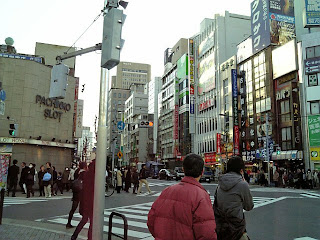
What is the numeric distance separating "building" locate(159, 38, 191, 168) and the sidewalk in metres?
59.3

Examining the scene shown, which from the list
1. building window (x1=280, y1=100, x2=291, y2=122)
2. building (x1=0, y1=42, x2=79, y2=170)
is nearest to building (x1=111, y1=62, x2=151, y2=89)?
building window (x1=280, y1=100, x2=291, y2=122)

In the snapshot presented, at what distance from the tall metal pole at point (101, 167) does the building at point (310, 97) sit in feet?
113

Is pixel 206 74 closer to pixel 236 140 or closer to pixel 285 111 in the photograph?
pixel 236 140

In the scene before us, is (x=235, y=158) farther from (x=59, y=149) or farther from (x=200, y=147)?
(x=200, y=147)

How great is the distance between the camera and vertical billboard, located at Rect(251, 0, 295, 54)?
4369cm

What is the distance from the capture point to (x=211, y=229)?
8.11 feet

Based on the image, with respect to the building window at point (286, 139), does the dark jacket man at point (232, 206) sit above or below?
below

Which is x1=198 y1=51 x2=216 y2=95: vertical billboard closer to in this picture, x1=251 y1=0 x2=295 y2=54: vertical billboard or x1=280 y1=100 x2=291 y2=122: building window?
x1=251 y1=0 x2=295 y2=54: vertical billboard

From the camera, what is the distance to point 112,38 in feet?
16.6

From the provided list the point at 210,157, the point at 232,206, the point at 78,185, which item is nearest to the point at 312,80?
the point at 210,157

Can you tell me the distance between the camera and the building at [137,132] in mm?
95262

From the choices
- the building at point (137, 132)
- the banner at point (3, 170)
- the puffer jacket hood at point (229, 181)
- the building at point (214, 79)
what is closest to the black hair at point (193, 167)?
the puffer jacket hood at point (229, 181)

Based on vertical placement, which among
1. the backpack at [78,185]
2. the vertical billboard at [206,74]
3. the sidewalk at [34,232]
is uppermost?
the vertical billboard at [206,74]

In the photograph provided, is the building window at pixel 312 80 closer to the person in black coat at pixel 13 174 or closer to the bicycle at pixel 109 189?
the bicycle at pixel 109 189
